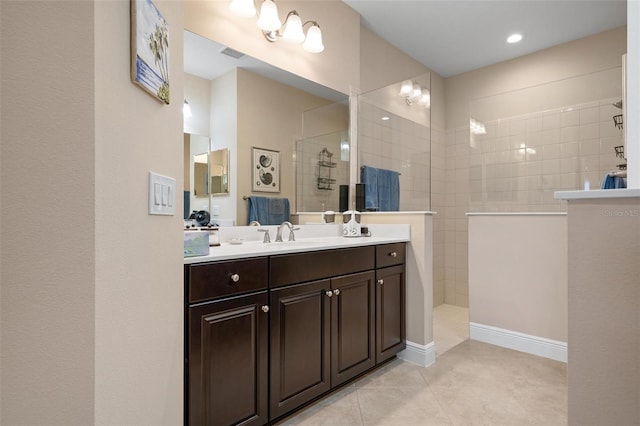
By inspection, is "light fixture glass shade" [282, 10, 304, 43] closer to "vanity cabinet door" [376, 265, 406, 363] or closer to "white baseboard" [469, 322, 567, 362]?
"vanity cabinet door" [376, 265, 406, 363]

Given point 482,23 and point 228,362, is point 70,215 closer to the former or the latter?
point 228,362

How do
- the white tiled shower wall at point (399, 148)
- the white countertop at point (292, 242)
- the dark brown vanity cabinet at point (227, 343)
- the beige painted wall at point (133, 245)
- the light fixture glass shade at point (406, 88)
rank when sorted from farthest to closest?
the light fixture glass shade at point (406, 88)
the white tiled shower wall at point (399, 148)
the white countertop at point (292, 242)
the dark brown vanity cabinet at point (227, 343)
the beige painted wall at point (133, 245)

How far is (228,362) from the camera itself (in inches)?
51.9

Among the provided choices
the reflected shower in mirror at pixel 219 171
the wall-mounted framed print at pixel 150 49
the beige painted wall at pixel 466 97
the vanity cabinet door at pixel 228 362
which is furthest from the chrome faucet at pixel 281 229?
the beige painted wall at pixel 466 97

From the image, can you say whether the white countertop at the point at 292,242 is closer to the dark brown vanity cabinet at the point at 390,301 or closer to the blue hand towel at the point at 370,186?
the dark brown vanity cabinet at the point at 390,301

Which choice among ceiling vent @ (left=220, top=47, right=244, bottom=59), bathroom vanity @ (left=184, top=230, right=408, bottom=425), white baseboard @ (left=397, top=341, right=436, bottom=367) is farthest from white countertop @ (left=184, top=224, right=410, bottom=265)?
ceiling vent @ (left=220, top=47, right=244, bottom=59)

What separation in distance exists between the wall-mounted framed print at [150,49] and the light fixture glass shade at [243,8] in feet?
3.43

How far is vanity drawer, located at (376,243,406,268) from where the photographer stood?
6.99 ft

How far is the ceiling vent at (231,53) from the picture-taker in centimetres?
193

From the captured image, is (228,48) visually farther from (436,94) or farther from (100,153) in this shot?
(436,94)

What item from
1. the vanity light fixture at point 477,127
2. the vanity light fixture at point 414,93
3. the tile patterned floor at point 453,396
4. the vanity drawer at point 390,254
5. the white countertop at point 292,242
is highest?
the vanity light fixture at point 414,93

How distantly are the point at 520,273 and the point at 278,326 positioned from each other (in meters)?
2.10

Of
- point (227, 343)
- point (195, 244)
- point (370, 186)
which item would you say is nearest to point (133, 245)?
point (195, 244)

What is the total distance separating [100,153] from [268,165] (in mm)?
1448
